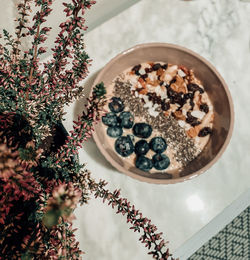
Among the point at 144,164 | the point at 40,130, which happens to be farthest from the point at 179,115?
the point at 40,130

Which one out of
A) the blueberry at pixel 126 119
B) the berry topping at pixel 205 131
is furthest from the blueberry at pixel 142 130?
the berry topping at pixel 205 131

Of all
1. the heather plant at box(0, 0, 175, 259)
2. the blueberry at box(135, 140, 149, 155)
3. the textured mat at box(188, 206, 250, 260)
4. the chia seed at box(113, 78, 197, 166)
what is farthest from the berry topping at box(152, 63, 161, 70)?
the textured mat at box(188, 206, 250, 260)

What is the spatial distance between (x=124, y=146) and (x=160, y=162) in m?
0.09

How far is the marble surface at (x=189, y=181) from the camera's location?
2.19 ft

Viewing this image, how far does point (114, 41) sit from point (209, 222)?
480mm

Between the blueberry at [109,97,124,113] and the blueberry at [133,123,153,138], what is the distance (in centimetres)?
5

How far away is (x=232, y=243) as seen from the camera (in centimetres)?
86

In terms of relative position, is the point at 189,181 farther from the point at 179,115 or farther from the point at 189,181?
the point at 179,115

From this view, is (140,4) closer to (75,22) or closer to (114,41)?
(114,41)

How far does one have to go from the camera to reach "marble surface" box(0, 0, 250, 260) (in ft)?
2.19

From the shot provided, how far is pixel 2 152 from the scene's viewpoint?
0.76 ft

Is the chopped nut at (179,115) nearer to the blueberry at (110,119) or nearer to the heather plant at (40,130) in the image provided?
the blueberry at (110,119)

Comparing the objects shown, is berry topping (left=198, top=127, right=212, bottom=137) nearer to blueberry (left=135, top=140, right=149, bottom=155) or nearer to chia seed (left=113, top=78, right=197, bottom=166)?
chia seed (left=113, top=78, right=197, bottom=166)

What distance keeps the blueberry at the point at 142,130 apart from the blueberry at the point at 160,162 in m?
0.05
